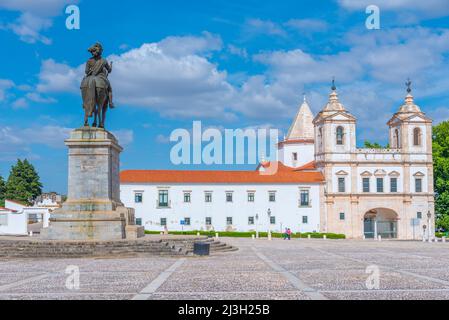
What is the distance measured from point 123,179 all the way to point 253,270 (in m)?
48.7

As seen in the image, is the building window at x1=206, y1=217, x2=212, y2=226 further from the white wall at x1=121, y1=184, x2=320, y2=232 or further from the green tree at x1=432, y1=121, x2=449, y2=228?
the green tree at x1=432, y1=121, x2=449, y2=228

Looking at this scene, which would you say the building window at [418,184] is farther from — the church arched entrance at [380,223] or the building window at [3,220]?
the building window at [3,220]

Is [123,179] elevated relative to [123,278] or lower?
elevated

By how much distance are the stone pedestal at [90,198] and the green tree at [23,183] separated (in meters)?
63.3

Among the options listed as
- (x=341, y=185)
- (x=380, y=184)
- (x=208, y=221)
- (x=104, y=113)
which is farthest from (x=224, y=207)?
(x=104, y=113)

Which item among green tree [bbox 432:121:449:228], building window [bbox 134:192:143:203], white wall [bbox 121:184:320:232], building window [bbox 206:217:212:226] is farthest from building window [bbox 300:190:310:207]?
building window [bbox 134:192:143:203]

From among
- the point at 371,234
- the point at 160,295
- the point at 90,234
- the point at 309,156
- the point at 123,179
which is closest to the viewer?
the point at 160,295

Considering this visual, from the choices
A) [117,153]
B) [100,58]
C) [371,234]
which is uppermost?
[100,58]

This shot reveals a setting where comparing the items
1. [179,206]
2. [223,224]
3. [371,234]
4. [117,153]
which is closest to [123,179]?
[179,206]

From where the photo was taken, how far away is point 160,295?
1242 centimetres

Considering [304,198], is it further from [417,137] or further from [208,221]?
[417,137]

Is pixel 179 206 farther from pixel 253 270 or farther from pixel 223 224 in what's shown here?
pixel 253 270
